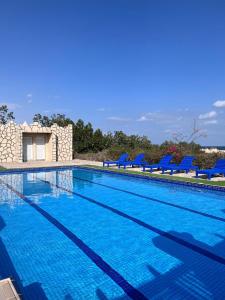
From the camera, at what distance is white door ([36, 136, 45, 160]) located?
21.2m

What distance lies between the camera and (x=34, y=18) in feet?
46.6

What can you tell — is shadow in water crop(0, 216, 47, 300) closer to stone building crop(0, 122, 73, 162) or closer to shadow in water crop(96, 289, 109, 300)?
shadow in water crop(96, 289, 109, 300)

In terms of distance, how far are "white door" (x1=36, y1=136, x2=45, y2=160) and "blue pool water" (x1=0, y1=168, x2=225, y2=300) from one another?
11.6m

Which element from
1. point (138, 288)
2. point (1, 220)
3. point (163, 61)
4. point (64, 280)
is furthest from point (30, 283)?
point (163, 61)

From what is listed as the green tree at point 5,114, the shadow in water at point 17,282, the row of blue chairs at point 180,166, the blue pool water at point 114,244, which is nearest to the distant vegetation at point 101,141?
the row of blue chairs at point 180,166

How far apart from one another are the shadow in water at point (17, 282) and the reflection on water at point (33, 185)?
3850 millimetres

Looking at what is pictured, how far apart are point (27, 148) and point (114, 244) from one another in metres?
16.8

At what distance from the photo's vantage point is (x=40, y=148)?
21.4 metres

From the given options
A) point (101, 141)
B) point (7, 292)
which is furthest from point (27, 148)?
point (7, 292)

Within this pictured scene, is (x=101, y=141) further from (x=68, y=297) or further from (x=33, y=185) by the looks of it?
(x=68, y=297)

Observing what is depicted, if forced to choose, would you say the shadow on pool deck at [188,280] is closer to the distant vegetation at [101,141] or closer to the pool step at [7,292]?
the pool step at [7,292]

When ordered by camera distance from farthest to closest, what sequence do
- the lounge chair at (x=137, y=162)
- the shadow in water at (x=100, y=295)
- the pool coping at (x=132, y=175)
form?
the lounge chair at (x=137, y=162)
the pool coping at (x=132, y=175)
the shadow in water at (x=100, y=295)

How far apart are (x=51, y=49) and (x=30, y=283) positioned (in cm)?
1707

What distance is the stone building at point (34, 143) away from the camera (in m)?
19.2
